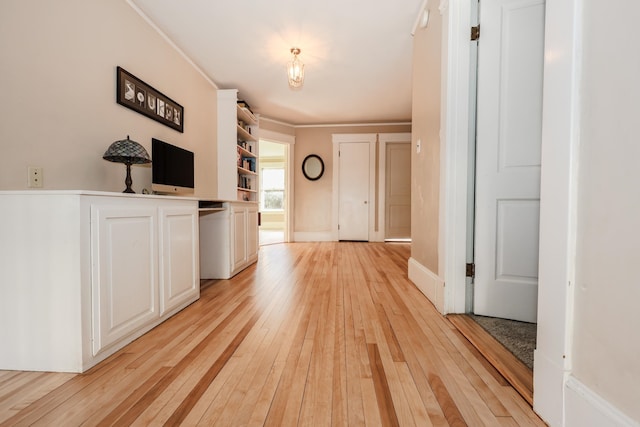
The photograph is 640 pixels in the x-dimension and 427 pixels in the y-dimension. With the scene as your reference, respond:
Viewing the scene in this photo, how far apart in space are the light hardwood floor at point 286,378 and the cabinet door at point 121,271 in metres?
0.14

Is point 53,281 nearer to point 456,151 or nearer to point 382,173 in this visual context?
point 456,151

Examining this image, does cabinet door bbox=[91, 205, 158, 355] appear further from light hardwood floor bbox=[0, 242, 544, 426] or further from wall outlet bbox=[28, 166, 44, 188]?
wall outlet bbox=[28, 166, 44, 188]

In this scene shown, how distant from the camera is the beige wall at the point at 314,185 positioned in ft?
19.9

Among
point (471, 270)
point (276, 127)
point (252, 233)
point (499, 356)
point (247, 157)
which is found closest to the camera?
point (499, 356)

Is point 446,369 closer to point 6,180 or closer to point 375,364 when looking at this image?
point 375,364

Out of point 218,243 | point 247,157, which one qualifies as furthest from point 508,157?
point 247,157

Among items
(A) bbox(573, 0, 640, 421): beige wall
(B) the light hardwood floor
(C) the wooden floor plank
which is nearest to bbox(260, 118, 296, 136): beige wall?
(B) the light hardwood floor

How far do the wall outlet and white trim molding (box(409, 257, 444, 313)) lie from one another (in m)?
2.44

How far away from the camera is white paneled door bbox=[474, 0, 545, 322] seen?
169 cm

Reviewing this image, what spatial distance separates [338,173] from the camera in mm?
6027

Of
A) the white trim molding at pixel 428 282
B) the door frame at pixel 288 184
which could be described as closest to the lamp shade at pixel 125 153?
the white trim molding at pixel 428 282

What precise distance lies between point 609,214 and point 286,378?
3.88ft

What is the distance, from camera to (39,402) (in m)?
1.06

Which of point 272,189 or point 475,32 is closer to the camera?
point 475,32
